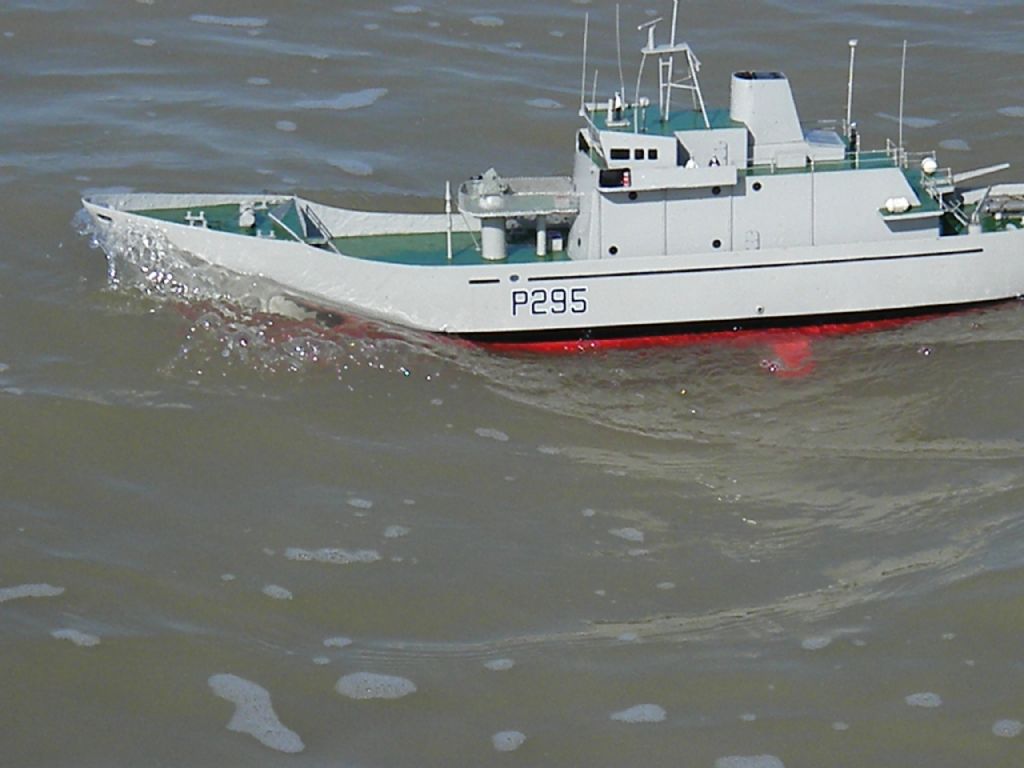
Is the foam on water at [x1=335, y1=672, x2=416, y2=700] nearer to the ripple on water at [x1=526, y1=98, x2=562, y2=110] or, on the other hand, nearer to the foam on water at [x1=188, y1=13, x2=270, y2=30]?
the ripple on water at [x1=526, y1=98, x2=562, y2=110]

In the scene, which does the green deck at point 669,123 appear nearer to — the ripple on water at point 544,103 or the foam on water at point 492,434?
the foam on water at point 492,434

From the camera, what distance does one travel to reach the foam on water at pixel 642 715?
11.1 metres

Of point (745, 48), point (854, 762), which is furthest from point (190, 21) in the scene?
point (854, 762)

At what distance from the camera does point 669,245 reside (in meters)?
17.4

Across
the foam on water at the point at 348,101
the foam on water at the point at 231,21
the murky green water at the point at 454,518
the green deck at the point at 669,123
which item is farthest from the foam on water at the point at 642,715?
the foam on water at the point at 231,21

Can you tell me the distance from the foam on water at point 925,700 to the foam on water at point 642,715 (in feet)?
5.83

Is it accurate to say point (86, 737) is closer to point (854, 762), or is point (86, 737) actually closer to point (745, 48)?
point (854, 762)

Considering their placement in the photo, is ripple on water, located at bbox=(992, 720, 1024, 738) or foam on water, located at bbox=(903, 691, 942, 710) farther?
foam on water, located at bbox=(903, 691, 942, 710)

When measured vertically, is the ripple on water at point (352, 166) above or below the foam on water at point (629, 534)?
above

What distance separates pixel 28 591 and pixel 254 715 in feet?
8.32

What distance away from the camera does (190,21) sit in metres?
25.5

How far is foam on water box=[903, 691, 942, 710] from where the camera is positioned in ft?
36.9

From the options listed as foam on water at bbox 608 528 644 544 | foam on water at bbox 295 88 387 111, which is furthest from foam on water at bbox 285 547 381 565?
foam on water at bbox 295 88 387 111

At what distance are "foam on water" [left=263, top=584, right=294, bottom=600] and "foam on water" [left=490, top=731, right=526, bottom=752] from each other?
2468 mm
